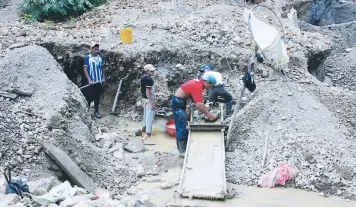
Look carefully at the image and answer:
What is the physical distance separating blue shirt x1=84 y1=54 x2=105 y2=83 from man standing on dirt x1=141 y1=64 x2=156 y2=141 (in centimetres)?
140

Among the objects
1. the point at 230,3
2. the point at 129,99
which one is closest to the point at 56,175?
the point at 129,99

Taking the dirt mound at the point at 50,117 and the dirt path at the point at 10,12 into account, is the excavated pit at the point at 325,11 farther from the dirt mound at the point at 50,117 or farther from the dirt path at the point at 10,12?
the dirt mound at the point at 50,117

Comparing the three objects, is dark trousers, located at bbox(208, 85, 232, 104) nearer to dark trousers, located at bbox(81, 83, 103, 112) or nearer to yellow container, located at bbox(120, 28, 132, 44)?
dark trousers, located at bbox(81, 83, 103, 112)

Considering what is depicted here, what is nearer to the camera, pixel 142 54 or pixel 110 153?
pixel 110 153

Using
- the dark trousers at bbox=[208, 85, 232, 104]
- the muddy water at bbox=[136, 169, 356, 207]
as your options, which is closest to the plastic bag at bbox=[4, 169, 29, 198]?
the muddy water at bbox=[136, 169, 356, 207]

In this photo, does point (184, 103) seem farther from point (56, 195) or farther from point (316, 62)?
point (316, 62)

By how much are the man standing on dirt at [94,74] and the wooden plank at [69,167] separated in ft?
11.1

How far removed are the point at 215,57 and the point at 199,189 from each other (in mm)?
5258

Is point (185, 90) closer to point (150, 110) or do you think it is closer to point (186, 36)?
point (150, 110)

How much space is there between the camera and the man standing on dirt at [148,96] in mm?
10219

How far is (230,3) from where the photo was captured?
16.9 metres

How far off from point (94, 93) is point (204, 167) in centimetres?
412

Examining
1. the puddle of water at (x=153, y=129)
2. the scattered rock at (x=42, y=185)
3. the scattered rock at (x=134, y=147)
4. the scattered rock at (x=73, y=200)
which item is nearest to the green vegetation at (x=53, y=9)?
the puddle of water at (x=153, y=129)

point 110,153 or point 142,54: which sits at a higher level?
point 142,54
